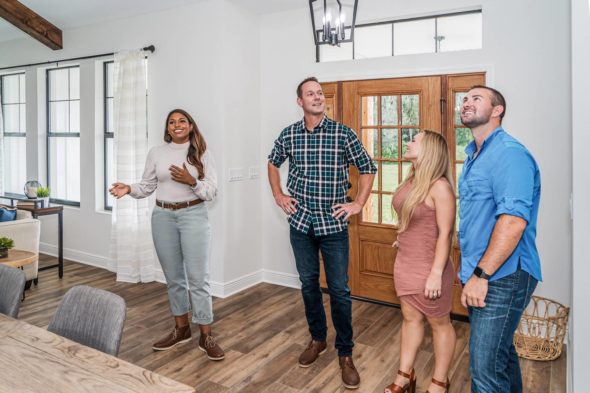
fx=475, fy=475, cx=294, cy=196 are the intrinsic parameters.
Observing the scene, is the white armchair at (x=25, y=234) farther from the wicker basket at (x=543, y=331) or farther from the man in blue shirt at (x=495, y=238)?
the wicker basket at (x=543, y=331)

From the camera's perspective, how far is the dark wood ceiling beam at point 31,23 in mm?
4852

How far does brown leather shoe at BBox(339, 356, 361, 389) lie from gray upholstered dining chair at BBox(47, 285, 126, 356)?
153 cm

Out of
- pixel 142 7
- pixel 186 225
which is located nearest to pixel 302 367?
pixel 186 225

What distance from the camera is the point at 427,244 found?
228cm

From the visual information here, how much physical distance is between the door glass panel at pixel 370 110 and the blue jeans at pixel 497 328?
2.48 metres

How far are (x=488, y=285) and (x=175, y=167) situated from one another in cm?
185

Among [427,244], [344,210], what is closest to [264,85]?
[344,210]

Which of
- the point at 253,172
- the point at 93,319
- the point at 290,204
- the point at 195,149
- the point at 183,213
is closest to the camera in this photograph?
the point at 93,319

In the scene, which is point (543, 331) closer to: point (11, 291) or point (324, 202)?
point (324, 202)

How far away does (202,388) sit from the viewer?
2.69 m

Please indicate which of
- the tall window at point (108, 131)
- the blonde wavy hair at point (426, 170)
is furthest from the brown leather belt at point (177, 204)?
the tall window at point (108, 131)

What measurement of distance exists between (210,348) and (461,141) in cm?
242

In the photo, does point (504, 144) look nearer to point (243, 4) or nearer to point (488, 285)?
point (488, 285)

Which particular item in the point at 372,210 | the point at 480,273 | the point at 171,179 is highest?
the point at 171,179
